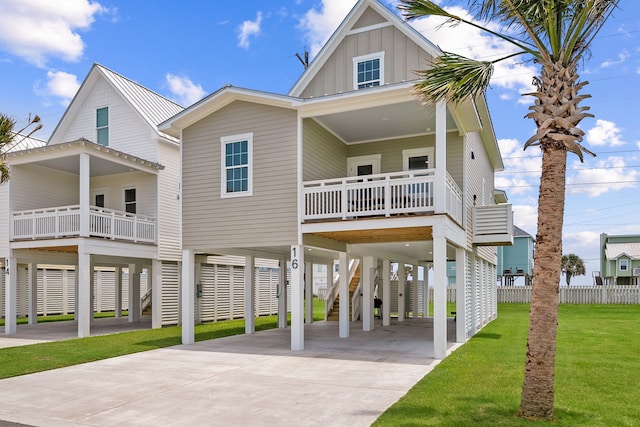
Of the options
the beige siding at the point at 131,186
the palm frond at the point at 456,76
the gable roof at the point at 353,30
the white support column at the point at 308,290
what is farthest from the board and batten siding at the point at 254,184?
the white support column at the point at 308,290

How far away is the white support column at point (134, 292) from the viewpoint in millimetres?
24000

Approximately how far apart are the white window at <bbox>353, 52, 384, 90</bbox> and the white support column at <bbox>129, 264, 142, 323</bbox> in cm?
1318

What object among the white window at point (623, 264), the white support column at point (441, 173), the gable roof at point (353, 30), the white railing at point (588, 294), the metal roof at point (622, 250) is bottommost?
the white railing at point (588, 294)

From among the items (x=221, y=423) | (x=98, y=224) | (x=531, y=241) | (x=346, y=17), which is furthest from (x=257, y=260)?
(x=531, y=241)

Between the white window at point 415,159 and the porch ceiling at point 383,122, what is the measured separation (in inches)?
21.3

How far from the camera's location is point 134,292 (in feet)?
80.3

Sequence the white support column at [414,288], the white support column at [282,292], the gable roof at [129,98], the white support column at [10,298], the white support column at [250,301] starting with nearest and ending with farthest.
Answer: the white support column at [250,301]
the white support column at [10,298]
the white support column at [282,292]
the gable roof at [129,98]
the white support column at [414,288]

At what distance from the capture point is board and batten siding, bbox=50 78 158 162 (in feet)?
70.7

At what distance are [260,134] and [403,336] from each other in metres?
7.99

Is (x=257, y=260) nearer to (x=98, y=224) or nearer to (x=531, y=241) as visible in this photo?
(x=98, y=224)

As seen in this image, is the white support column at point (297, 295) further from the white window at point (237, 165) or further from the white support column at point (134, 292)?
the white support column at point (134, 292)

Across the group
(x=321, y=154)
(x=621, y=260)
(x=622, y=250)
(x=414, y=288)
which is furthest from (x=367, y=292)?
(x=622, y=250)

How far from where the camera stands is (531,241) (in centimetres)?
4984

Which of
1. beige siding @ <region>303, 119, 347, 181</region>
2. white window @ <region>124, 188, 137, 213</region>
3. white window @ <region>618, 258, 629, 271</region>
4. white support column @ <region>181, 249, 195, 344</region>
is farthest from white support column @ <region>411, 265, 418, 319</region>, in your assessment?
white window @ <region>618, 258, 629, 271</region>
